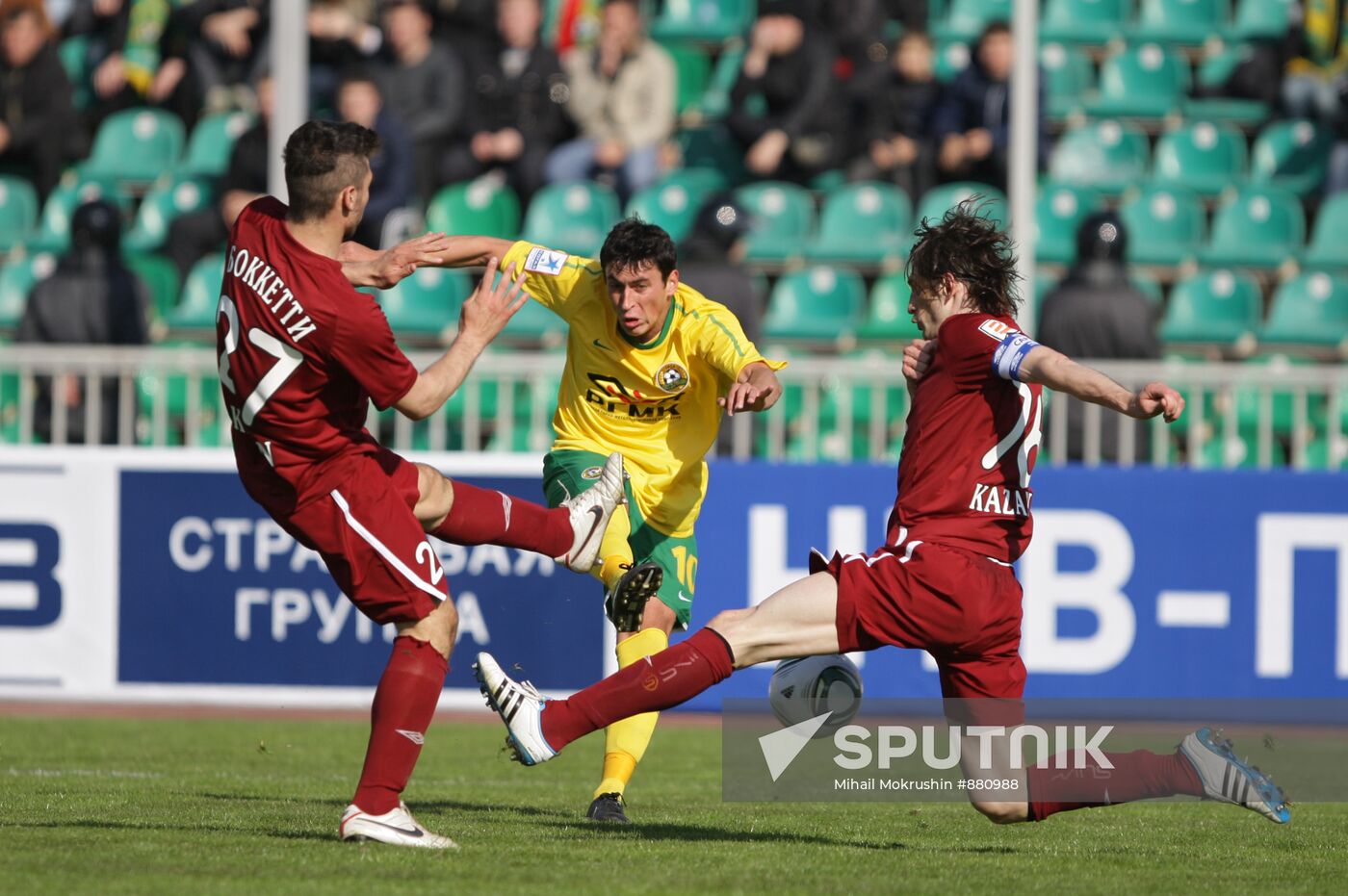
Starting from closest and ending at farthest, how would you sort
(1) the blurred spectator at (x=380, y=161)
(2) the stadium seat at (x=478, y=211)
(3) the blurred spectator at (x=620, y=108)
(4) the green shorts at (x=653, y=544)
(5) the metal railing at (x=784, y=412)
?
(4) the green shorts at (x=653, y=544), (5) the metal railing at (x=784, y=412), (1) the blurred spectator at (x=380, y=161), (2) the stadium seat at (x=478, y=211), (3) the blurred spectator at (x=620, y=108)

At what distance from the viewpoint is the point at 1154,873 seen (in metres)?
6.18

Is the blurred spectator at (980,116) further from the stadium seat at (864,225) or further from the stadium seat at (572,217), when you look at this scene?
the stadium seat at (572,217)

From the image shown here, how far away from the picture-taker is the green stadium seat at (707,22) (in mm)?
17984

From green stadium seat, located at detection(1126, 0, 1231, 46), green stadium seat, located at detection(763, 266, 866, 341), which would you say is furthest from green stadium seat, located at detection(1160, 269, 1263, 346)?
green stadium seat, located at detection(1126, 0, 1231, 46)

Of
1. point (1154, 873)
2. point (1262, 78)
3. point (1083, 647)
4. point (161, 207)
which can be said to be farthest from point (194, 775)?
point (1262, 78)

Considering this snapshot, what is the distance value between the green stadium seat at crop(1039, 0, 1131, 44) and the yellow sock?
1140 cm

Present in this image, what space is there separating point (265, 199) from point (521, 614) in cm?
568

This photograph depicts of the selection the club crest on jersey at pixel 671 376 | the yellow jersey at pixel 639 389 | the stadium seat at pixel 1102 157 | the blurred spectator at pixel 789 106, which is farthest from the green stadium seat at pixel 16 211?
the club crest on jersey at pixel 671 376

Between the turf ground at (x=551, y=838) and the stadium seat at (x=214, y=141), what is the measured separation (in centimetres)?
807

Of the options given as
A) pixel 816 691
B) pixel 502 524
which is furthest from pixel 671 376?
pixel 816 691

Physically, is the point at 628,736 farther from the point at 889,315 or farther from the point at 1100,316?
the point at 889,315

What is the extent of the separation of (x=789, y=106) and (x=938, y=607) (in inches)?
408

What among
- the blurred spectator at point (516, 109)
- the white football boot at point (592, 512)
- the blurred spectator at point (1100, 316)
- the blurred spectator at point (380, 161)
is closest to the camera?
the white football boot at point (592, 512)

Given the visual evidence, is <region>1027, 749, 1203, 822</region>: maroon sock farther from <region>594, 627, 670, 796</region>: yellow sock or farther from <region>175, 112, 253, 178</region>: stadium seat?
<region>175, 112, 253, 178</region>: stadium seat
